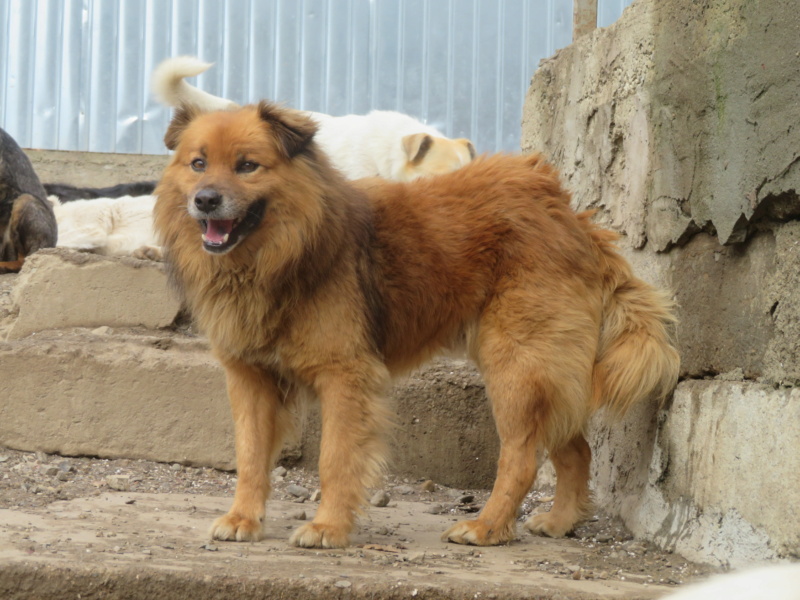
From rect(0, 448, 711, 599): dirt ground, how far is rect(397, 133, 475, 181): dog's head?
3284 mm

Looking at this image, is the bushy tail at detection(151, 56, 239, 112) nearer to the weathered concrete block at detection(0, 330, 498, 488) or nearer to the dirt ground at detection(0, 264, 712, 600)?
the weathered concrete block at detection(0, 330, 498, 488)

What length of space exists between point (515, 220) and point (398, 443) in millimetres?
1724

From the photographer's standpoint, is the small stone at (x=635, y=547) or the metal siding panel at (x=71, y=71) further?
the metal siding panel at (x=71, y=71)

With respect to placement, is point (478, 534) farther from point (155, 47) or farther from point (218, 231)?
point (155, 47)

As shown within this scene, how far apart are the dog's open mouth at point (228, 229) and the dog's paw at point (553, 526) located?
1.82 metres

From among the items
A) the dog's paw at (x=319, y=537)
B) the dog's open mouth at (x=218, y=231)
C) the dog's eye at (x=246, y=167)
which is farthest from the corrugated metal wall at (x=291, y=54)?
the dog's paw at (x=319, y=537)

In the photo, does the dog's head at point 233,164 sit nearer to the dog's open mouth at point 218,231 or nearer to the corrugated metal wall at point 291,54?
the dog's open mouth at point 218,231

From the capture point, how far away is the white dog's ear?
739 cm

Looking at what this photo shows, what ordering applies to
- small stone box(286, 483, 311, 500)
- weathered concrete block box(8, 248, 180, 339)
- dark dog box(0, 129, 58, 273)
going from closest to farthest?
small stone box(286, 483, 311, 500)
weathered concrete block box(8, 248, 180, 339)
dark dog box(0, 129, 58, 273)

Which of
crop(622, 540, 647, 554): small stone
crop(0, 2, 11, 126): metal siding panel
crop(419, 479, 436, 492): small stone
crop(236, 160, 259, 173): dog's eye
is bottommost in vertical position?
crop(419, 479, 436, 492): small stone

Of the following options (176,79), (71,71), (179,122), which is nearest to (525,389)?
(179,122)

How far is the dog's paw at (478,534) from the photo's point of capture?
3719 mm

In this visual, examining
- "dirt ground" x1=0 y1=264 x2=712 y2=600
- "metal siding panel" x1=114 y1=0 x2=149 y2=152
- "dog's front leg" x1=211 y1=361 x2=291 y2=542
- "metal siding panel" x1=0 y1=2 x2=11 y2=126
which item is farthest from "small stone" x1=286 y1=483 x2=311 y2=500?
"metal siding panel" x1=0 y1=2 x2=11 y2=126

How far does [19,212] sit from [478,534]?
18.5 feet
